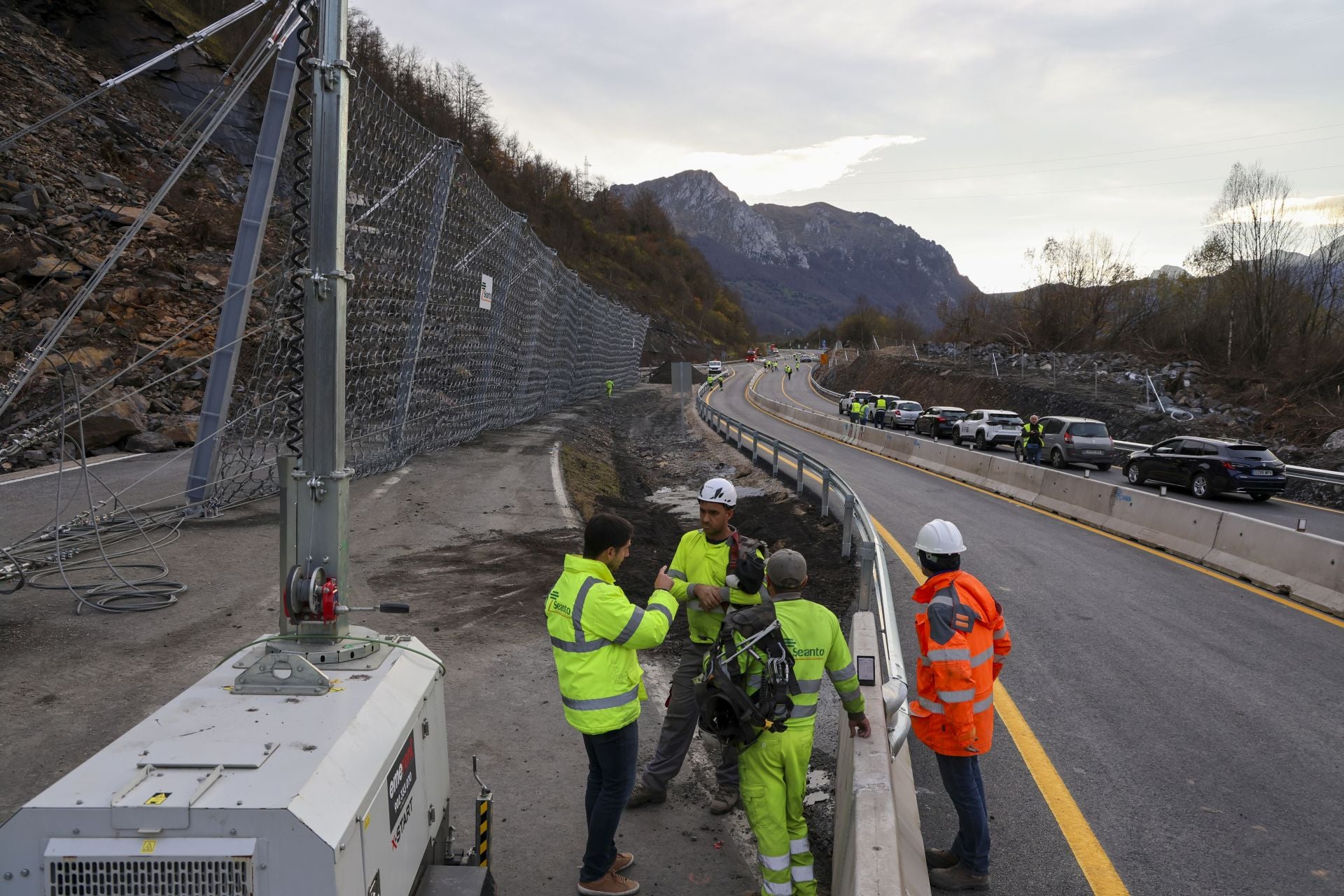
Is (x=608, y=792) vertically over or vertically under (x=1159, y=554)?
over

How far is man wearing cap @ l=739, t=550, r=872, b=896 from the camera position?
416 cm

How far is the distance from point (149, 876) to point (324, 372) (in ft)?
6.38

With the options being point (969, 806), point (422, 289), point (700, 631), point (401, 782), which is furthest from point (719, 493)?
point (422, 289)

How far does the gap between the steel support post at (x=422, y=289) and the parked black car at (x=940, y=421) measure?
975 inches

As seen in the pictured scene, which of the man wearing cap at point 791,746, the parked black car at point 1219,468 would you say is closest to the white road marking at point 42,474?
the man wearing cap at point 791,746

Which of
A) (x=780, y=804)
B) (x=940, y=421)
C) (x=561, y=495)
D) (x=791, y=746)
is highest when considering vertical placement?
(x=791, y=746)

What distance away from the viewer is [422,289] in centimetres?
1477

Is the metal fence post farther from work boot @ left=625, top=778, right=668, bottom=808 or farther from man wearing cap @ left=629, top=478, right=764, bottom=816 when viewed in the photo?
work boot @ left=625, top=778, right=668, bottom=808

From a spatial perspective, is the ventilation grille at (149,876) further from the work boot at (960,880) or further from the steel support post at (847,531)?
the steel support post at (847,531)

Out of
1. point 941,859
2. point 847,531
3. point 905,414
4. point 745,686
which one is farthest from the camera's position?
point 905,414

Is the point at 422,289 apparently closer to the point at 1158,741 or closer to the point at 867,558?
the point at 867,558

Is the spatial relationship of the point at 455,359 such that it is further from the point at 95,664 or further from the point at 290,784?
the point at 290,784

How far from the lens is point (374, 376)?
1401 centimetres

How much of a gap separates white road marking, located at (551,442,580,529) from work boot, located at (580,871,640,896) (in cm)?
799
